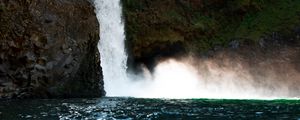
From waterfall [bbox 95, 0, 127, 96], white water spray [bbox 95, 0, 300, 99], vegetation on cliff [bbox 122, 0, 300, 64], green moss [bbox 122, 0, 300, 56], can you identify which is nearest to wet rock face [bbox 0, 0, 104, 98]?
waterfall [bbox 95, 0, 127, 96]

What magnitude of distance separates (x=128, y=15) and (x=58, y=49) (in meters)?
15.7

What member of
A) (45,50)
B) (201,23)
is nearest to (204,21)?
(201,23)

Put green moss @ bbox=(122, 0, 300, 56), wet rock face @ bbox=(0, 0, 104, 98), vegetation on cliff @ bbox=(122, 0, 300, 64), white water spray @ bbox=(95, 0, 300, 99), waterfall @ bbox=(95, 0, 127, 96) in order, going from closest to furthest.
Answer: wet rock face @ bbox=(0, 0, 104, 98)
waterfall @ bbox=(95, 0, 127, 96)
white water spray @ bbox=(95, 0, 300, 99)
vegetation on cliff @ bbox=(122, 0, 300, 64)
green moss @ bbox=(122, 0, 300, 56)

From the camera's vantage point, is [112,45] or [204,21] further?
[204,21]

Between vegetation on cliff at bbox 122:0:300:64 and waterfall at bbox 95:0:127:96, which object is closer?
waterfall at bbox 95:0:127:96

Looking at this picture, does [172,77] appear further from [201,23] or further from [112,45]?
[112,45]

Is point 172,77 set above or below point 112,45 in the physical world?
below

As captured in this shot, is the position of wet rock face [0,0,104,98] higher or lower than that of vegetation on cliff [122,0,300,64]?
lower

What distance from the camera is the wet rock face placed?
3338 cm

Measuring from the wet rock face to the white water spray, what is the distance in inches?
258

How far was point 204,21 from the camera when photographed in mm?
53156

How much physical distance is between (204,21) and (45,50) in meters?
22.7

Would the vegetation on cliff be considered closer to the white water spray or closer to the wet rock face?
the white water spray

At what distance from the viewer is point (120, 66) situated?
4525 centimetres
